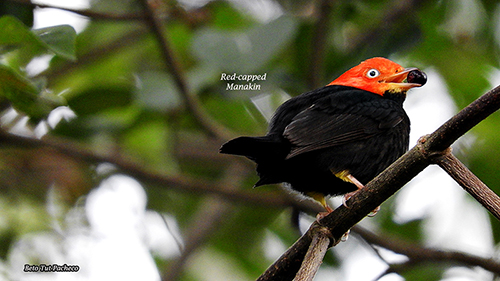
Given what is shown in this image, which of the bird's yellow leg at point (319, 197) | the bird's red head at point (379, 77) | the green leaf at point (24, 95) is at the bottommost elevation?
the bird's yellow leg at point (319, 197)

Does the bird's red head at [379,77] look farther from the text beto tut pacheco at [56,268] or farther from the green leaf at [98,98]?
the text beto tut pacheco at [56,268]

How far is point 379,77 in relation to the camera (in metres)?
3.46

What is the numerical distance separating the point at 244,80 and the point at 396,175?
7.49 feet

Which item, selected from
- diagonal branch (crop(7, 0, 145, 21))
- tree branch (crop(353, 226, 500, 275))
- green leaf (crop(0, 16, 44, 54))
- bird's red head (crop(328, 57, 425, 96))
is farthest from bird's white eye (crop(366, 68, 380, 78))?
diagonal branch (crop(7, 0, 145, 21))

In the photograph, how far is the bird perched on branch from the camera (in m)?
3.08

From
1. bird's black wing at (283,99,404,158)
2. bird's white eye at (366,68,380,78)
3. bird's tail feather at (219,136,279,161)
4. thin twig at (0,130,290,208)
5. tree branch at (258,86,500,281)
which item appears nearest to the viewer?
tree branch at (258,86,500,281)

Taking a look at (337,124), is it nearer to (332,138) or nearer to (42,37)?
(332,138)

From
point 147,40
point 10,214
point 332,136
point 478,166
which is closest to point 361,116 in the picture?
point 332,136

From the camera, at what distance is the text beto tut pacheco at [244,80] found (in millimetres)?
4230

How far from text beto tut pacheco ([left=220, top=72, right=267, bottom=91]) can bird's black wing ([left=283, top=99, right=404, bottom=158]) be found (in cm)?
104

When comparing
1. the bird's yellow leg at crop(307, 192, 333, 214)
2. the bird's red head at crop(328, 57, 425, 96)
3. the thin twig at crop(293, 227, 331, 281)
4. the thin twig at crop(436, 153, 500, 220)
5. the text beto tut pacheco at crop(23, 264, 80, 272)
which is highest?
the thin twig at crop(436, 153, 500, 220)

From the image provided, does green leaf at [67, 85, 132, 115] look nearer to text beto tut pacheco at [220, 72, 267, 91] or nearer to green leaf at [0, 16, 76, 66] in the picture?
text beto tut pacheco at [220, 72, 267, 91]

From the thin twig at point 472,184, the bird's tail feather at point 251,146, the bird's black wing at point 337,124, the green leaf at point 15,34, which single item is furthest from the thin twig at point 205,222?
the thin twig at point 472,184

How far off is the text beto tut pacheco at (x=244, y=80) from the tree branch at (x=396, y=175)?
1.89 meters
